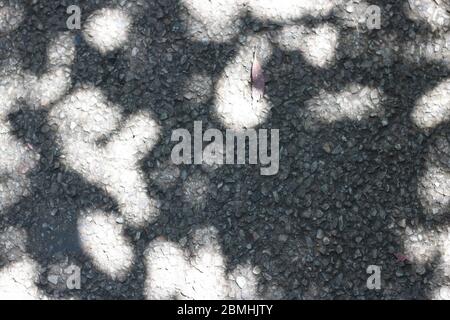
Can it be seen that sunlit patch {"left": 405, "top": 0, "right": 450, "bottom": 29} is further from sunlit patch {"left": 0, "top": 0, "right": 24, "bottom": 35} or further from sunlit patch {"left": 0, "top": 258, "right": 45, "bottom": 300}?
sunlit patch {"left": 0, "top": 258, "right": 45, "bottom": 300}

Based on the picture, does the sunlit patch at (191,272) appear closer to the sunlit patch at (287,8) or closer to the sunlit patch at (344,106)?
the sunlit patch at (344,106)

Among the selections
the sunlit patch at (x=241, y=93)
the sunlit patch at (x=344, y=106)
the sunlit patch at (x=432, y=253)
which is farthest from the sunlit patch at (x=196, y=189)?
the sunlit patch at (x=432, y=253)

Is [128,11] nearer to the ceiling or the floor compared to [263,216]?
nearer to the ceiling

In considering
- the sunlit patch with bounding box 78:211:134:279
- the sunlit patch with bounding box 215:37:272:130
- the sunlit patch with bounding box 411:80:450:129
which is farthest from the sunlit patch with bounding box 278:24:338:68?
the sunlit patch with bounding box 78:211:134:279

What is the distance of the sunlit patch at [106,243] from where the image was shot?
3.38 metres

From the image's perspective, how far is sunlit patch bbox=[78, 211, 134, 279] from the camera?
11.1 feet

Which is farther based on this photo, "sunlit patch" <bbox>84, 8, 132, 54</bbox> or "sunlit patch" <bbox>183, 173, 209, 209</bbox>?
"sunlit patch" <bbox>84, 8, 132, 54</bbox>

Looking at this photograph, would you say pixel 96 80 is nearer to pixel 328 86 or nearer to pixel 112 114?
pixel 112 114

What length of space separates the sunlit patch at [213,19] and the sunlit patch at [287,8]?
96mm

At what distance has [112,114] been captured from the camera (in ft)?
11.4

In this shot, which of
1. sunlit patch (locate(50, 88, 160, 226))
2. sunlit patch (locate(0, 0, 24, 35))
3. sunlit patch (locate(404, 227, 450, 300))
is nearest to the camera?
sunlit patch (locate(404, 227, 450, 300))

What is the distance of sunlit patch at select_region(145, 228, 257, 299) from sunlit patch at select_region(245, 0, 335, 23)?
3.88ft

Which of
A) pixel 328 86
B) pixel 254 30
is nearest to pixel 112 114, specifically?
pixel 254 30
